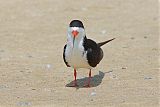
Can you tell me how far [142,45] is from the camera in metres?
10.8

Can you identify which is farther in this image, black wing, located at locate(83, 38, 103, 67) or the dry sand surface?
black wing, located at locate(83, 38, 103, 67)

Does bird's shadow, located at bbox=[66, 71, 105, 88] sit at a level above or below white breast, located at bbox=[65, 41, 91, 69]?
below

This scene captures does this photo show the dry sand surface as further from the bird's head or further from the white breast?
the bird's head

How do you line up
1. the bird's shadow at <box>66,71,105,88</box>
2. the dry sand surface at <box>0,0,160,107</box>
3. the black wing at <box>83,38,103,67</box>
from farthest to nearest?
1. the bird's shadow at <box>66,71,105,88</box>
2. the black wing at <box>83,38,103,67</box>
3. the dry sand surface at <box>0,0,160,107</box>

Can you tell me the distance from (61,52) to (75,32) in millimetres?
3247

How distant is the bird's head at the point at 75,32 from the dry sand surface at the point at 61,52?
28.2 inches

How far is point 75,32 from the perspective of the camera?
7.14m

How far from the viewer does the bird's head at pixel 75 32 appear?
7.14 m

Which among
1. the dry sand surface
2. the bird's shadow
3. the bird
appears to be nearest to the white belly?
the bird

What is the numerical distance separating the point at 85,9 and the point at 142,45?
5.15 metres

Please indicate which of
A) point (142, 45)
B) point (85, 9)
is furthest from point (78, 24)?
point (85, 9)

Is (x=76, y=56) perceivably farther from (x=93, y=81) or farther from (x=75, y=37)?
(x=93, y=81)

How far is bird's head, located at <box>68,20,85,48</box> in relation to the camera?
7137 millimetres

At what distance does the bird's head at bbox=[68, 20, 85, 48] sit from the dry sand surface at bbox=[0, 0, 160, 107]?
717 mm
